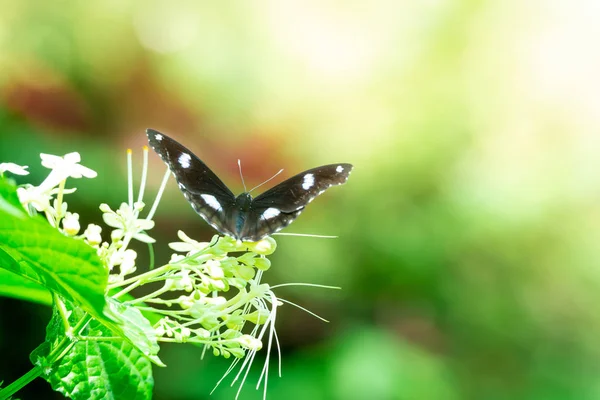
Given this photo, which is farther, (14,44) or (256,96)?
(256,96)

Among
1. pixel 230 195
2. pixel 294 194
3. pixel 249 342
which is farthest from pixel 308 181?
pixel 249 342

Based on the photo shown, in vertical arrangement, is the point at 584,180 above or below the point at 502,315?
above

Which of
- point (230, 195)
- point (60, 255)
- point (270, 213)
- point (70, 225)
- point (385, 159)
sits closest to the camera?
point (60, 255)

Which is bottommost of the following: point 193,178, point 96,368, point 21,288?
point 96,368

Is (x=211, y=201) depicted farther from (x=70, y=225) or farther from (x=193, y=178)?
(x=70, y=225)

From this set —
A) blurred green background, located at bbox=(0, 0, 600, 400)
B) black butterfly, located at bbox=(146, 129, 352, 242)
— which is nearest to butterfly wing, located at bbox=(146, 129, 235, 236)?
black butterfly, located at bbox=(146, 129, 352, 242)

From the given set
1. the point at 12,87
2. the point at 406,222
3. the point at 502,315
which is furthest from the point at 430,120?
the point at 12,87

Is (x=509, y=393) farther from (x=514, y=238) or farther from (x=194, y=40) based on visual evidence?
(x=194, y=40)

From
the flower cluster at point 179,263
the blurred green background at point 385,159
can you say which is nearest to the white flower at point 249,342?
the flower cluster at point 179,263
